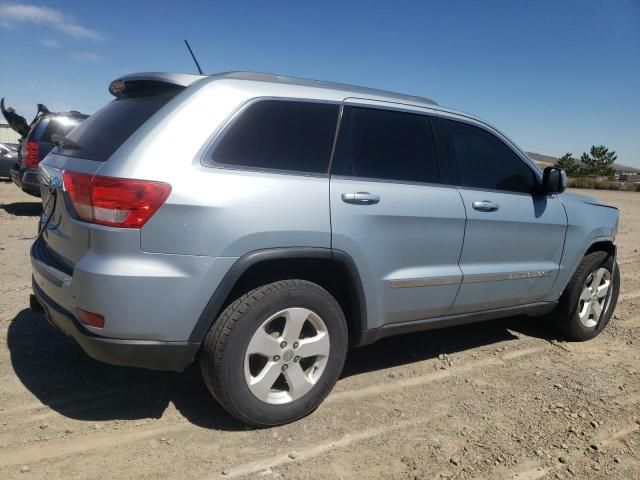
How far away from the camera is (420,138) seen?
11.8 feet

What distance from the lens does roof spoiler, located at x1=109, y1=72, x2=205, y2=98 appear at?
9.62ft

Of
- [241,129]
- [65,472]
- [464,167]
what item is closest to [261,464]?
[65,472]

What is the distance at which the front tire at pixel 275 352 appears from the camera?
2734mm

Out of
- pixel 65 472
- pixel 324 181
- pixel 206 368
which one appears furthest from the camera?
pixel 324 181

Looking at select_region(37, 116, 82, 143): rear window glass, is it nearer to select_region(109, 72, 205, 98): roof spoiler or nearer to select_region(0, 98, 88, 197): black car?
select_region(0, 98, 88, 197): black car

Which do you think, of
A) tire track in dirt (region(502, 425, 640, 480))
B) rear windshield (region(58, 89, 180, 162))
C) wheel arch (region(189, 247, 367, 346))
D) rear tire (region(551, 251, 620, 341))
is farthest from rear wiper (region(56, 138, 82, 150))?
rear tire (region(551, 251, 620, 341))

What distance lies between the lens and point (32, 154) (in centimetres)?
870

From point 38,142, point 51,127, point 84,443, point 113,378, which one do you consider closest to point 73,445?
point 84,443

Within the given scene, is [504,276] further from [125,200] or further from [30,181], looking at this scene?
[30,181]

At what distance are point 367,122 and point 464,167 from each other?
86cm

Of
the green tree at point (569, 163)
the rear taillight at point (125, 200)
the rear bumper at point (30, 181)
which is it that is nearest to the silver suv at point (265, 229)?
the rear taillight at point (125, 200)

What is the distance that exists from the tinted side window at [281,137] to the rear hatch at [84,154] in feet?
1.43

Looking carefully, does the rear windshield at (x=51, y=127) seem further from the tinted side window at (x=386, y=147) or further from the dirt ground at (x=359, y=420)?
the tinted side window at (x=386, y=147)

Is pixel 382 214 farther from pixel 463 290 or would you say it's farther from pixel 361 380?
pixel 361 380
